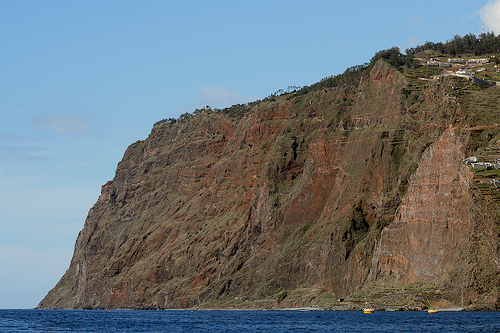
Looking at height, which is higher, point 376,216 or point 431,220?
point 376,216

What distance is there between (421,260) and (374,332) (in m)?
50.0

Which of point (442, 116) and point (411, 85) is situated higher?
point (411, 85)

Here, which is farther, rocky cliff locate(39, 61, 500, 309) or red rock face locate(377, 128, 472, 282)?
red rock face locate(377, 128, 472, 282)

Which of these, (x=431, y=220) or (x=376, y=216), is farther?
(x=376, y=216)

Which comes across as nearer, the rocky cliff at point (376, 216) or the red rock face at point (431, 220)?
the rocky cliff at point (376, 216)

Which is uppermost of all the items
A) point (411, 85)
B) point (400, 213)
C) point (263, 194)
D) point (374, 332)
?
point (411, 85)

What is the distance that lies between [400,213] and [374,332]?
195 ft

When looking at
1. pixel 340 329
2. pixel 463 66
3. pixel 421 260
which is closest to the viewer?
pixel 340 329

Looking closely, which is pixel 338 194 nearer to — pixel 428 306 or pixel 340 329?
pixel 428 306

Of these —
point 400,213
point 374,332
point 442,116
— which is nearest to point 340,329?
point 374,332

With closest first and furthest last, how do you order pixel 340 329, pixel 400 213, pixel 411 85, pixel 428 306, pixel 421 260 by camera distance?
1. pixel 340 329
2. pixel 428 306
3. pixel 421 260
4. pixel 400 213
5. pixel 411 85

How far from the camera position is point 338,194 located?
175250 millimetres

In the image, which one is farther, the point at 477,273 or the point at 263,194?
the point at 263,194

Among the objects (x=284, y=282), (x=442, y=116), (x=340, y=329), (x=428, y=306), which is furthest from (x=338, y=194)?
(x=340, y=329)
